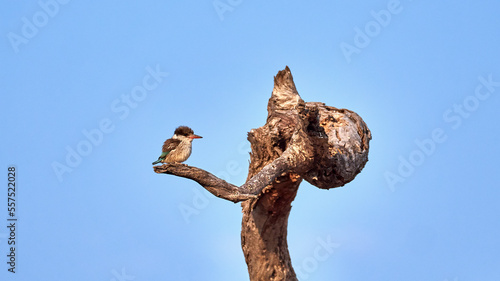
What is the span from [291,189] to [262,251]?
1.11 metres

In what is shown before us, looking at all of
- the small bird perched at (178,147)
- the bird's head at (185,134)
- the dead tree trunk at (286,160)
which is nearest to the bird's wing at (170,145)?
the small bird perched at (178,147)

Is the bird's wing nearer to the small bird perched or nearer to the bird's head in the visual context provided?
the small bird perched

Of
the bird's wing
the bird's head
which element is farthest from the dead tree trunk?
the bird's wing

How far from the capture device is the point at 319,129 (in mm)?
8766

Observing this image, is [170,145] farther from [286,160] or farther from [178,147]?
[286,160]

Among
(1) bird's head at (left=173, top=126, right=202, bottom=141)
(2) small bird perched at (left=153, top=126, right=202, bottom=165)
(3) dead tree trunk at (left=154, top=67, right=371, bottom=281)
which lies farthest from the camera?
(3) dead tree trunk at (left=154, top=67, right=371, bottom=281)

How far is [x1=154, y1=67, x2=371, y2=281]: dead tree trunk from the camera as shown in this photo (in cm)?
883

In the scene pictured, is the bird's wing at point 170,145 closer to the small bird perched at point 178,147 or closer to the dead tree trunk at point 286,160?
the small bird perched at point 178,147

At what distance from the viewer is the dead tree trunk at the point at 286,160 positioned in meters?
8.83

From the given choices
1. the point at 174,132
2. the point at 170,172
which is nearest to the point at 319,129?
the point at 174,132

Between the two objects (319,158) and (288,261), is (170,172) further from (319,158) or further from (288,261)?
(288,261)

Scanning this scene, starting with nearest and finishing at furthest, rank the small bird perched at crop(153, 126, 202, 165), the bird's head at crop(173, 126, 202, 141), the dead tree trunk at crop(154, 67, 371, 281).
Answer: the small bird perched at crop(153, 126, 202, 165) → the bird's head at crop(173, 126, 202, 141) → the dead tree trunk at crop(154, 67, 371, 281)

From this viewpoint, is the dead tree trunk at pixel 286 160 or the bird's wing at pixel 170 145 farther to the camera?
the dead tree trunk at pixel 286 160

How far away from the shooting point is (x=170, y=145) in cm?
820
